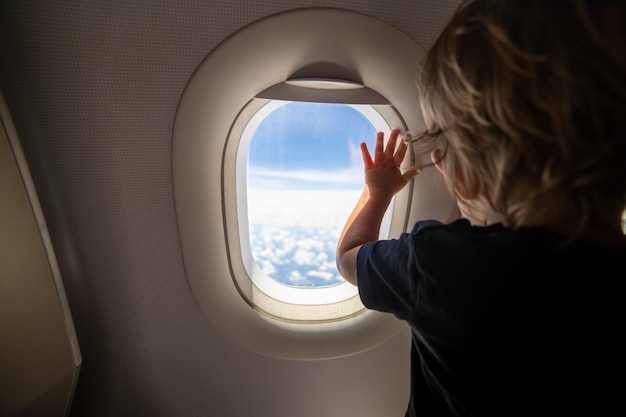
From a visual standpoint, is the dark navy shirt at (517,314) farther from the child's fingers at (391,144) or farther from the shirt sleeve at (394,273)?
the child's fingers at (391,144)

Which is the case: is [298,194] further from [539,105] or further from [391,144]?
[539,105]

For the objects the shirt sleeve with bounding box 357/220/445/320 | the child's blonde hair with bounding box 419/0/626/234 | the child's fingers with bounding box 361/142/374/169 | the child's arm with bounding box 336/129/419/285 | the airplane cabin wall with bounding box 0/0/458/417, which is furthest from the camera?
the child's fingers with bounding box 361/142/374/169

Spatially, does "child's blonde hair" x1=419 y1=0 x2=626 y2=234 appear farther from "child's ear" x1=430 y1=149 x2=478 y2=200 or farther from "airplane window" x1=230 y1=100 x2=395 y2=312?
"airplane window" x1=230 y1=100 x2=395 y2=312

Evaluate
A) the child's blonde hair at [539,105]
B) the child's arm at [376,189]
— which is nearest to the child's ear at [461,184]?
the child's blonde hair at [539,105]

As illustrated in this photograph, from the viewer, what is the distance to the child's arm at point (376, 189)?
76cm

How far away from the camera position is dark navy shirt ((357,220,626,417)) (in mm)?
476

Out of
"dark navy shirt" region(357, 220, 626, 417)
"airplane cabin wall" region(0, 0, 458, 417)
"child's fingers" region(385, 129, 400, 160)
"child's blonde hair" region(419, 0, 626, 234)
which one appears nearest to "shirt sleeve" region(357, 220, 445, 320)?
"dark navy shirt" region(357, 220, 626, 417)

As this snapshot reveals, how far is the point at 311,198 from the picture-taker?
3.34 feet

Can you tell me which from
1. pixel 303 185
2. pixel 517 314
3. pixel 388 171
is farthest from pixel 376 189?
pixel 517 314

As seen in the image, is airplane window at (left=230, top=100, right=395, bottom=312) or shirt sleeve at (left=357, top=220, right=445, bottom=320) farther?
airplane window at (left=230, top=100, right=395, bottom=312)

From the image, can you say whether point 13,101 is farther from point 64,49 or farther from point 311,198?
point 311,198

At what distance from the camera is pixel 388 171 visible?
2.76 ft

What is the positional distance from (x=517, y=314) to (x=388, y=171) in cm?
42

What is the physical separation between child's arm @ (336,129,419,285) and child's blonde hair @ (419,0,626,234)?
0.27m
